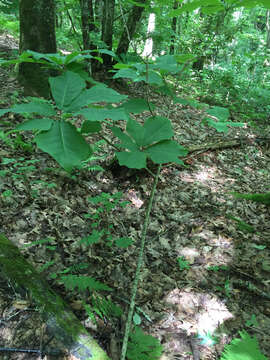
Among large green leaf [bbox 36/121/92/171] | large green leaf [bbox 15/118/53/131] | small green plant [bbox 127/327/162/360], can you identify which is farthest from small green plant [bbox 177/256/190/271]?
large green leaf [bbox 15/118/53/131]

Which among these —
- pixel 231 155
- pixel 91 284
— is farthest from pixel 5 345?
pixel 231 155

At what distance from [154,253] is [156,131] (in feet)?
6.20

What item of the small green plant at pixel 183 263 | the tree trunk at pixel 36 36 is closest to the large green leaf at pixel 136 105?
the small green plant at pixel 183 263

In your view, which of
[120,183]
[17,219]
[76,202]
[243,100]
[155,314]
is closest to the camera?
[155,314]

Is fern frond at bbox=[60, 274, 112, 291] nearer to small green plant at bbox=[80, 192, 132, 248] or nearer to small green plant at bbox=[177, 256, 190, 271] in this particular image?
small green plant at bbox=[80, 192, 132, 248]

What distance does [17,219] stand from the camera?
2.44m

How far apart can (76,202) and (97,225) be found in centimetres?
42

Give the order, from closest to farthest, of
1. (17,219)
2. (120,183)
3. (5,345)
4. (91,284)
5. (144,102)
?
(5,345)
(144,102)
(91,284)
(17,219)
(120,183)

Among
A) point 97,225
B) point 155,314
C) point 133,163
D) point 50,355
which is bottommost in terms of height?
point 155,314

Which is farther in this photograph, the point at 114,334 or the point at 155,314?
the point at 155,314

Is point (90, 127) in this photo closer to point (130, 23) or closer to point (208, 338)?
point (208, 338)

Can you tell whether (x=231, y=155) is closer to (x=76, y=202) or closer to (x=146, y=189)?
(x=146, y=189)

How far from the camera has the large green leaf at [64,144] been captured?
0.79 m

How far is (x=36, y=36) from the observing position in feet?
13.5
